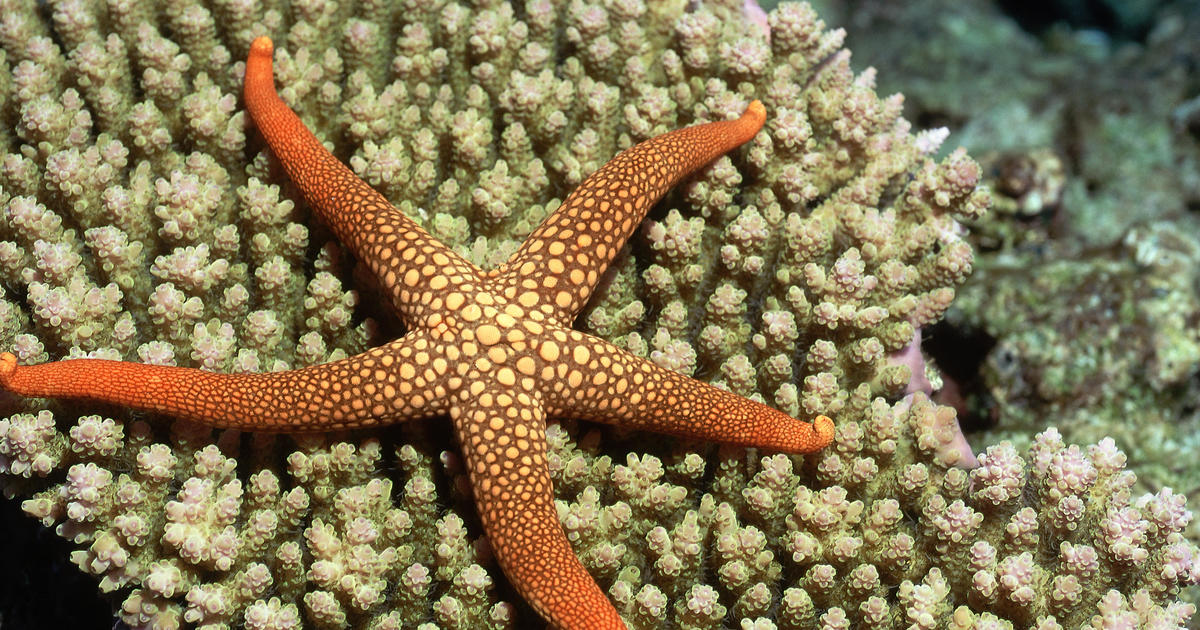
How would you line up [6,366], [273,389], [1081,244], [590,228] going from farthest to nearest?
[1081,244], [590,228], [273,389], [6,366]

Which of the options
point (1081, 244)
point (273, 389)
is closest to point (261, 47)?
point (273, 389)

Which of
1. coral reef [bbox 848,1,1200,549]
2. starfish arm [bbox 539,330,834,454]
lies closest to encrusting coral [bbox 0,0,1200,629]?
starfish arm [bbox 539,330,834,454]

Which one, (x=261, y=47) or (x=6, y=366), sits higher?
(x=261, y=47)

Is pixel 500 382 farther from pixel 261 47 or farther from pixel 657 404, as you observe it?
pixel 261 47

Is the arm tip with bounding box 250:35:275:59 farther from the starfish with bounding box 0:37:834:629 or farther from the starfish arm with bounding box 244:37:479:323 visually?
the starfish with bounding box 0:37:834:629

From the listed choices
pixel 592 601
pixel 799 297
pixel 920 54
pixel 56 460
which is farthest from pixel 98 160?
pixel 920 54

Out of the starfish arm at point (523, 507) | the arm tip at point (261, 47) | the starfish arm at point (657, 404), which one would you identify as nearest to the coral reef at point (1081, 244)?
the starfish arm at point (657, 404)

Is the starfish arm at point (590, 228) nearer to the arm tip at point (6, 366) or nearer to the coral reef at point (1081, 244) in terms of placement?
the arm tip at point (6, 366)
